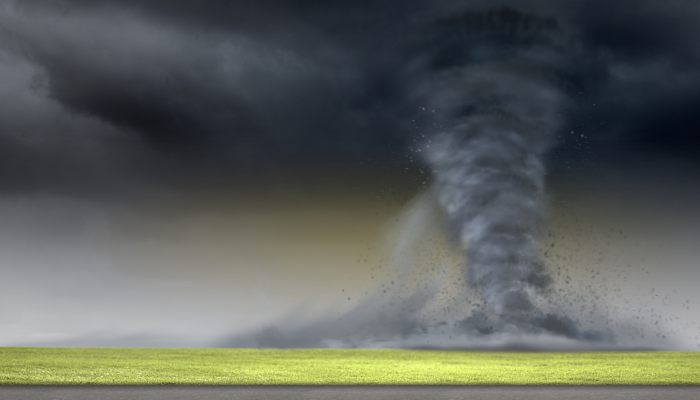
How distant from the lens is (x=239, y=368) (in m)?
25.2

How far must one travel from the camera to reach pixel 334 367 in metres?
25.8

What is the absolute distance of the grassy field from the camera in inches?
829

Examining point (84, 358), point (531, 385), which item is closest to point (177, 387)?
point (531, 385)

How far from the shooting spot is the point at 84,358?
28141mm

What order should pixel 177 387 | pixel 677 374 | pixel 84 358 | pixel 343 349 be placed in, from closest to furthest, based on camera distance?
1. pixel 177 387
2. pixel 677 374
3. pixel 84 358
4. pixel 343 349

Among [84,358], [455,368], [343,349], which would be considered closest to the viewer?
[455,368]

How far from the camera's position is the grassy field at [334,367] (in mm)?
21062

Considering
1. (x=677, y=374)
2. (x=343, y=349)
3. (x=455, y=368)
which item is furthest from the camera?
(x=343, y=349)

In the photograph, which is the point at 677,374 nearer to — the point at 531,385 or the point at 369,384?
the point at 531,385
